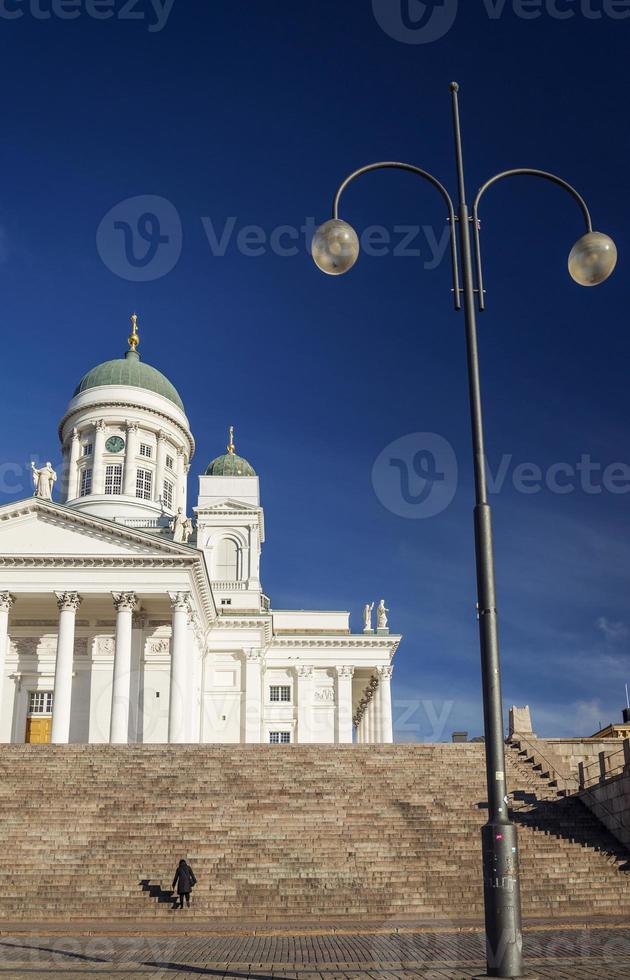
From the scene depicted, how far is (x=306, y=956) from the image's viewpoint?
14406 millimetres

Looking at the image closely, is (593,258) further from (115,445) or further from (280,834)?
(115,445)

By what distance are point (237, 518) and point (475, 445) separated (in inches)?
2109

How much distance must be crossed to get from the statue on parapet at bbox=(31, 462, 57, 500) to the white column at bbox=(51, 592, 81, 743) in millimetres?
5619

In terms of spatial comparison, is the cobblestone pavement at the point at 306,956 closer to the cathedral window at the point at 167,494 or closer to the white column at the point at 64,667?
the white column at the point at 64,667

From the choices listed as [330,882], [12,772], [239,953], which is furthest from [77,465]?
[239,953]

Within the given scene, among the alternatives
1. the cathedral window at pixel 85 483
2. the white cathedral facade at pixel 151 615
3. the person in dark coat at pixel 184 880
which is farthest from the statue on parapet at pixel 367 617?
the person in dark coat at pixel 184 880

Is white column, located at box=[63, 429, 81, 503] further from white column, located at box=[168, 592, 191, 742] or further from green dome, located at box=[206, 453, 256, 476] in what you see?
white column, located at box=[168, 592, 191, 742]

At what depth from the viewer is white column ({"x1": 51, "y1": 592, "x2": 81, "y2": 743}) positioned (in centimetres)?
4128

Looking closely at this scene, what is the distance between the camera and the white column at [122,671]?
41344 mm

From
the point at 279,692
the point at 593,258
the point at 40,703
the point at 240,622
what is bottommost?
the point at 40,703

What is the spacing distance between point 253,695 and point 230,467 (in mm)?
19689

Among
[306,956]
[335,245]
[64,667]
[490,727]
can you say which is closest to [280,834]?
[306,956]

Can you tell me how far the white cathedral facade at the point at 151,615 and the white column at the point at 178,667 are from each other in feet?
0.25

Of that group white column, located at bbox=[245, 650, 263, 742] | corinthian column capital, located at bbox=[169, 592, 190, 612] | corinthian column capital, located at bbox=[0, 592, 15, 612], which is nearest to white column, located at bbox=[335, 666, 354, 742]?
white column, located at bbox=[245, 650, 263, 742]
